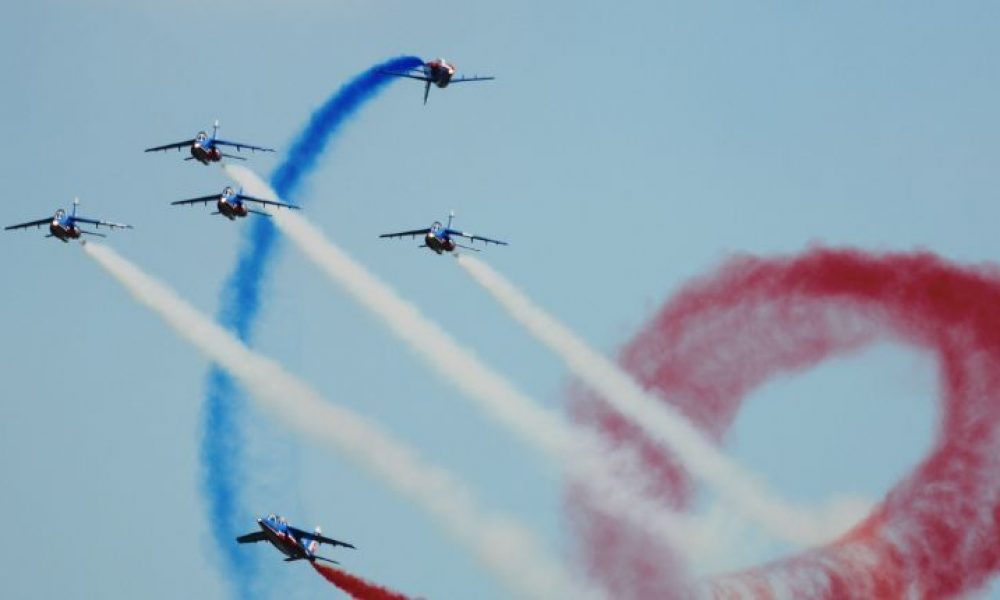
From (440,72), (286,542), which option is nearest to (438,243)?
(440,72)

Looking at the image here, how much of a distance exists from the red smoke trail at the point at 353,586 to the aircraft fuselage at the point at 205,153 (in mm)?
20049

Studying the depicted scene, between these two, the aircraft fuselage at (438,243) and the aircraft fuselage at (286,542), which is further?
the aircraft fuselage at (438,243)

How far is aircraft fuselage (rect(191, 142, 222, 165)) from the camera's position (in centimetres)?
8794

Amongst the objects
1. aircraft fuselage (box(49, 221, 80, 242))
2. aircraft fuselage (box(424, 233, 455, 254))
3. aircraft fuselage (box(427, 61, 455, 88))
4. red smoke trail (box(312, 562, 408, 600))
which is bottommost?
red smoke trail (box(312, 562, 408, 600))

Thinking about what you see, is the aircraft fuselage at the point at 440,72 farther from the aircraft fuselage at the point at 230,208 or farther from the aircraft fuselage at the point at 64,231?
the aircraft fuselage at the point at 64,231

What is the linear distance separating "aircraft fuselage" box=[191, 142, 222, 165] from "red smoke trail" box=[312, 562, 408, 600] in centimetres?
2005

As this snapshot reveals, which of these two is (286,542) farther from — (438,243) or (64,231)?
(64,231)

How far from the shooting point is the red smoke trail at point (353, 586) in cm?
7612

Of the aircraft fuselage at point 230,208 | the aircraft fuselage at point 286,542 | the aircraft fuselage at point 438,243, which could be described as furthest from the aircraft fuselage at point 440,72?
the aircraft fuselage at point 286,542

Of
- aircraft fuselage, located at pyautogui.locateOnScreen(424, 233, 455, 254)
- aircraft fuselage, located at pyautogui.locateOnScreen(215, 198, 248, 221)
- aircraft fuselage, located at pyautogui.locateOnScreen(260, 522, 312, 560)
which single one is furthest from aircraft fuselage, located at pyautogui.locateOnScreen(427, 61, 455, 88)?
aircraft fuselage, located at pyautogui.locateOnScreen(260, 522, 312, 560)

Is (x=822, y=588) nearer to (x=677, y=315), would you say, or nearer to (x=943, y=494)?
(x=943, y=494)

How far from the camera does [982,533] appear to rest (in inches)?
2955

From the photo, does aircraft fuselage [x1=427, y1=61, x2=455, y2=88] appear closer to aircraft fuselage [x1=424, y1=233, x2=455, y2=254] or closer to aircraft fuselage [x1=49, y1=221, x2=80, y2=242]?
aircraft fuselage [x1=424, y1=233, x2=455, y2=254]

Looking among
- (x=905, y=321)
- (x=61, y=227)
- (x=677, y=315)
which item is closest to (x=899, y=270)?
(x=905, y=321)
